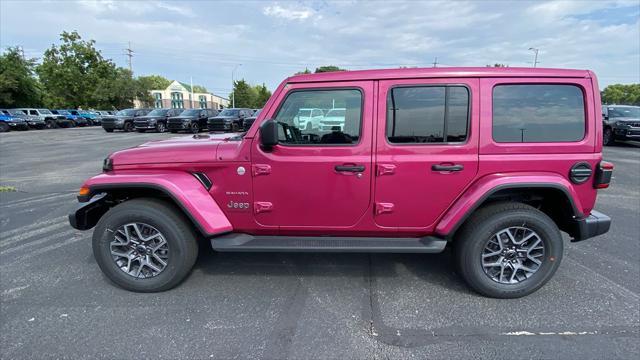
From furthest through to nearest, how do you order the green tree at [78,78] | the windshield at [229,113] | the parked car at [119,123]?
the green tree at [78,78], the parked car at [119,123], the windshield at [229,113]

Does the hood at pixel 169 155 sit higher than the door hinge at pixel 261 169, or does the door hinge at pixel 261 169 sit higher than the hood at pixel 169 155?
the hood at pixel 169 155

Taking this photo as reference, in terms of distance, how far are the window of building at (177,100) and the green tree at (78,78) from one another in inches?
1674

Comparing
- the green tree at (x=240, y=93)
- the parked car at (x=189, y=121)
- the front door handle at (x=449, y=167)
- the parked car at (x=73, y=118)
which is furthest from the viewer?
the green tree at (x=240, y=93)

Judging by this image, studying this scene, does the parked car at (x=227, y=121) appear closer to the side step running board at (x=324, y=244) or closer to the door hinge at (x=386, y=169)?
the side step running board at (x=324, y=244)

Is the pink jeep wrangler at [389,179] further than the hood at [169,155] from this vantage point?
No

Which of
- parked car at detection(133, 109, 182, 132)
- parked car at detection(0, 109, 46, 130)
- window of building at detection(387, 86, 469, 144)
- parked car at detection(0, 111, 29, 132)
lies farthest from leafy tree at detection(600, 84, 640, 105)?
parked car at detection(0, 111, 29, 132)

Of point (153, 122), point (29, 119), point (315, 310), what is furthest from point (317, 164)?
point (29, 119)

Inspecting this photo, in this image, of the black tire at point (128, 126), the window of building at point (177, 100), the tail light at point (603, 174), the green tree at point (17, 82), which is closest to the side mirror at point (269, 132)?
the tail light at point (603, 174)

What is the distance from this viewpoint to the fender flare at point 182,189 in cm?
285

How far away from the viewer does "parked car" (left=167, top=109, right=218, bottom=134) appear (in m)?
20.5

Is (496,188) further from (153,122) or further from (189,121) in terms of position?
(153,122)

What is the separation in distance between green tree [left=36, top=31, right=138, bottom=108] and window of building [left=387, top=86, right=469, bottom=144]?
46920mm

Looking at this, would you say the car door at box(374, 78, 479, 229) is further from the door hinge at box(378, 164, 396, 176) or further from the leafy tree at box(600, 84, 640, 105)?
the leafy tree at box(600, 84, 640, 105)

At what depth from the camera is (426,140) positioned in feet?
9.28
